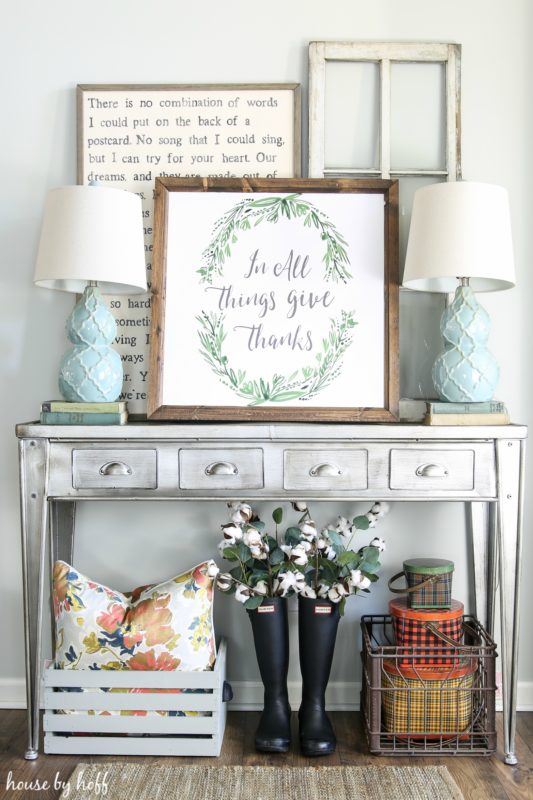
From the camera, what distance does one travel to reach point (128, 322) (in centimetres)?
234

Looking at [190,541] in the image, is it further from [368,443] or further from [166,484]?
[368,443]

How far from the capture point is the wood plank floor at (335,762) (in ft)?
6.21

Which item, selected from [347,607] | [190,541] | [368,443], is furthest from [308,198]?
[347,607]

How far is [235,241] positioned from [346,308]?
391 millimetres

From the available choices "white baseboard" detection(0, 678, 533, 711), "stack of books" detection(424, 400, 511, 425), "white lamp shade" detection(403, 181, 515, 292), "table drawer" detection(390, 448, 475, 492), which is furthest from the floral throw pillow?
"white lamp shade" detection(403, 181, 515, 292)

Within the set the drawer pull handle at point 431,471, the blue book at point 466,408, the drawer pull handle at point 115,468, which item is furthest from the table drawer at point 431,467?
the drawer pull handle at point 115,468

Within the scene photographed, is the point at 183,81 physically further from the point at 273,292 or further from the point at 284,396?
the point at 284,396

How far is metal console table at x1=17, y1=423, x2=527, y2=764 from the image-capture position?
2.00 m

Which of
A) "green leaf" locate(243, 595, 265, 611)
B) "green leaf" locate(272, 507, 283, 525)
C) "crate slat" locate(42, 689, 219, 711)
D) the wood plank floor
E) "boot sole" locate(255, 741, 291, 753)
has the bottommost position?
the wood plank floor

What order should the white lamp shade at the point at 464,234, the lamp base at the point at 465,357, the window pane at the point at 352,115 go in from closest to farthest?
the white lamp shade at the point at 464,234
the lamp base at the point at 465,357
the window pane at the point at 352,115

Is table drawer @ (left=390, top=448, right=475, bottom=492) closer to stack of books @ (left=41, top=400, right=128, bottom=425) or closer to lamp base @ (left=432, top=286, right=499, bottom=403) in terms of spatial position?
lamp base @ (left=432, top=286, right=499, bottom=403)

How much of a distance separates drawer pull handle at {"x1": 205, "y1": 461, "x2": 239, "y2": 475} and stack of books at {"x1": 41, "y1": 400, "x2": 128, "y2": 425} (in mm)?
282

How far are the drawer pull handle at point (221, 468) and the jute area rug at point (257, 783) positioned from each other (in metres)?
0.77

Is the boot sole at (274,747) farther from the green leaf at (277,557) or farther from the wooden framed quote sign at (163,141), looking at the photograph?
the wooden framed quote sign at (163,141)
